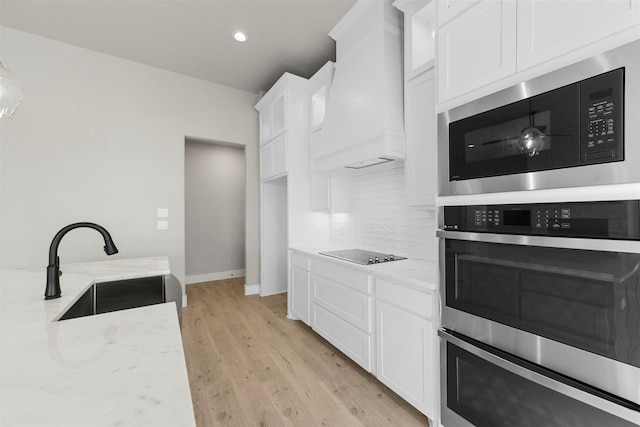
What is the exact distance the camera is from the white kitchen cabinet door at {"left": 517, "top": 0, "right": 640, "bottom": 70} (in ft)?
2.96

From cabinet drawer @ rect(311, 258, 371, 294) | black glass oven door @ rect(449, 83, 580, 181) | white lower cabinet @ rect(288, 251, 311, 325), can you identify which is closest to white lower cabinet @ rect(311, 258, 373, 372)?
cabinet drawer @ rect(311, 258, 371, 294)

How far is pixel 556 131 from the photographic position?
105 cm

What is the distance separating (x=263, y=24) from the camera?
277cm

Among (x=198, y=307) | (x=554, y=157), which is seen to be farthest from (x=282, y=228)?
(x=554, y=157)

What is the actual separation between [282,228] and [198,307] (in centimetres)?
158

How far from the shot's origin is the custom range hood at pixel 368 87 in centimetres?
211

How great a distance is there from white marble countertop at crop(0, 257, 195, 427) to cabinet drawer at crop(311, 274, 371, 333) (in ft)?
4.50

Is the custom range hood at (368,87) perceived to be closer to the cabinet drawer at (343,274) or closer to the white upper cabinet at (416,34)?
the white upper cabinet at (416,34)

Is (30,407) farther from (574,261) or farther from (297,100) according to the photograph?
(297,100)

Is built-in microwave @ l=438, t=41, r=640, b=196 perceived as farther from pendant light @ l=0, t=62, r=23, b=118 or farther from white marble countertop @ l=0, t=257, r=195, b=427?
A: pendant light @ l=0, t=62, r=23, b=118

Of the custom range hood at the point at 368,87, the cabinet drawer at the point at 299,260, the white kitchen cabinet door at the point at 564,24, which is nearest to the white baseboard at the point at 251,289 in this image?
the cabinet drawer at the point at 299,260

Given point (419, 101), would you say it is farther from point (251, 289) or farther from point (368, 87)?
point (251, 289)

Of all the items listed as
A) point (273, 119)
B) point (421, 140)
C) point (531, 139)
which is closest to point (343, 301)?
point (421, 140)

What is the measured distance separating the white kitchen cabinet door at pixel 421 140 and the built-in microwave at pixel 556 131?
0.42 metres
